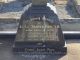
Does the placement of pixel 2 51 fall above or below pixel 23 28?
below

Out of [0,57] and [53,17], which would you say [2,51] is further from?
[53,17]

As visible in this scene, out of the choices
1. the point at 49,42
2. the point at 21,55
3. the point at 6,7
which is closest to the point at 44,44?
the point at 49,42

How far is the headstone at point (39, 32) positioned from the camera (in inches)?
309

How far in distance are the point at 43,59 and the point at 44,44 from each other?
0.43 meters

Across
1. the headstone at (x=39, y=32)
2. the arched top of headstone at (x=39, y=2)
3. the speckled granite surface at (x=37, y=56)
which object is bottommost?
the speckled granite surface at (x=37, y=56)

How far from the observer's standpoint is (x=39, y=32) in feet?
26.3

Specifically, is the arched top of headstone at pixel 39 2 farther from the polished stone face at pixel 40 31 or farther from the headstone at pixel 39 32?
the polished stone face at pixel 40 31

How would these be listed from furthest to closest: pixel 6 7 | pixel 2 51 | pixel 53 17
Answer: pixel 6 7 < pixel 2 51 < pixel 53 17

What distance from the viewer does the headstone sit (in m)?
7.84

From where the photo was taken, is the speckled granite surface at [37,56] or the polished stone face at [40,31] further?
the speckled granite surface at [37,56]

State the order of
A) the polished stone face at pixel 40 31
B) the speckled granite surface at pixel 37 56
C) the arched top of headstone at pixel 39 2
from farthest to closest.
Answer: the speckled granite surface at pixel 37 56
the polished stone face at pixel 40 31
the arched top of headstone at pixel 39 2

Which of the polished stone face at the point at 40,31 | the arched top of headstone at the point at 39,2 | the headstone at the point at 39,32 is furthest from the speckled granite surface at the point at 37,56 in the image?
the arched top of headstone at the point at 39,2

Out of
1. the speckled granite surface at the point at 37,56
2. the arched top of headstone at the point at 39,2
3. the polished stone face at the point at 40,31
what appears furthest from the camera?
the speckled granite surface at the point at 37,56

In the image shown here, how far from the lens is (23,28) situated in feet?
26.3
